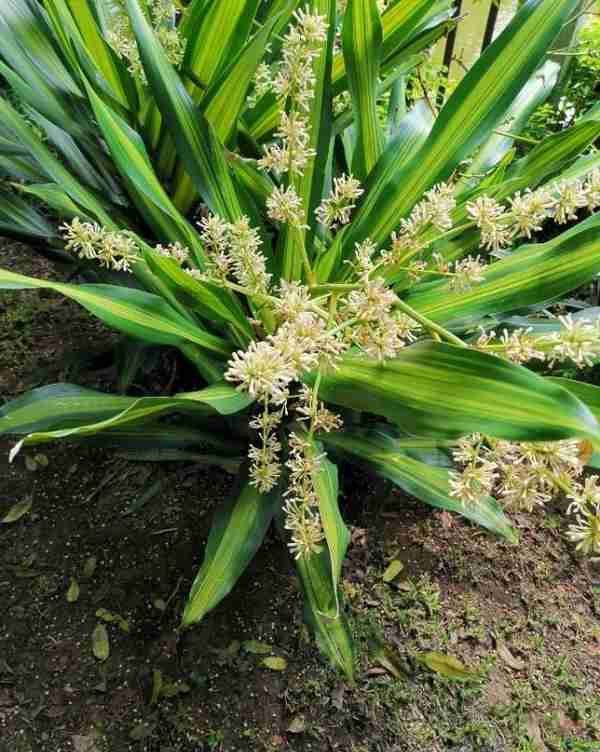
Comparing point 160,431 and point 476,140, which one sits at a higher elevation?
point 476,140

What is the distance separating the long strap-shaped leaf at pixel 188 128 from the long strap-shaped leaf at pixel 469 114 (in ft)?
0.88

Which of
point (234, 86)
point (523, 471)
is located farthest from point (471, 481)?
point (234, 86)

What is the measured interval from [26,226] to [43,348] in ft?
1.86

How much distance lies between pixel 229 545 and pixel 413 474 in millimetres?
405

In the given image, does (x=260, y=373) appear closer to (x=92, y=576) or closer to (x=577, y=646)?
(x=92, y=576)

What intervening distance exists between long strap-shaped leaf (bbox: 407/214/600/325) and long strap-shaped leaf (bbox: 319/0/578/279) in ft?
0.62

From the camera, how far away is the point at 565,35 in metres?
2.50

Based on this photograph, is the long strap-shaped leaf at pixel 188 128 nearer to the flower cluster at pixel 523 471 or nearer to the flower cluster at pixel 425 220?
the flower cluster at pixel 425 220

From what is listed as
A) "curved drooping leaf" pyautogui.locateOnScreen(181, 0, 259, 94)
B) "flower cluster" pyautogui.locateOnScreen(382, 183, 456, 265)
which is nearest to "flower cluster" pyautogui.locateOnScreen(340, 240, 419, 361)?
"flower cluster" pyautogui.locateOnScreen(382, 183, 456, 265)

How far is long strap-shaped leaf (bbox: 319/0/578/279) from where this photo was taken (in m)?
1.27

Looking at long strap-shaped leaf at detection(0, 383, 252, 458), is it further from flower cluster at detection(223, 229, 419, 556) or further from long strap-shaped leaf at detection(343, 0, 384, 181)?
long strap-shaped leaf at detection(343, 0, 384, 181)

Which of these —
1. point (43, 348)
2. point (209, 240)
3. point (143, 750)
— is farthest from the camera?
point (43, 348)

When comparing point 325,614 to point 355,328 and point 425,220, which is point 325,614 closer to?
point 355,328

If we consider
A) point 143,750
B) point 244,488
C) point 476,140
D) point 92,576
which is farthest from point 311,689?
point 476,140
